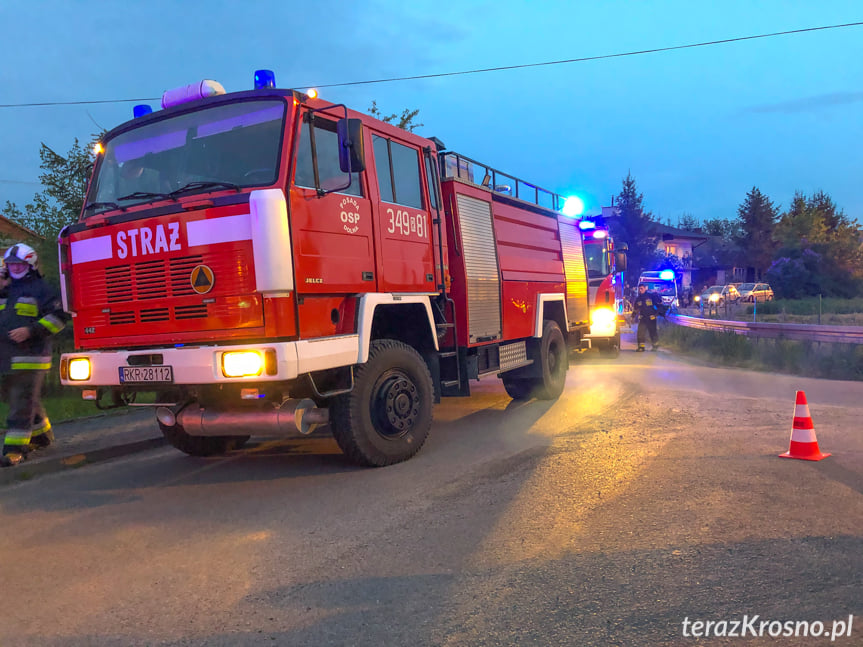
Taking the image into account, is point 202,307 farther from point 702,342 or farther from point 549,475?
point 702,342

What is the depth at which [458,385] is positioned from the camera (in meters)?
7.18

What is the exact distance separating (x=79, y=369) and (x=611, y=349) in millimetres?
13150

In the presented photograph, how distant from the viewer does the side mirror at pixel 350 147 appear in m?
5.29

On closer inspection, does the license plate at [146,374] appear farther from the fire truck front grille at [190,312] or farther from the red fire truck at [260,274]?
the fire truck front grille at [190,312]

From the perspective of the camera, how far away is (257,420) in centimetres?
538

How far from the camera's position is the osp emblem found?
5027mm

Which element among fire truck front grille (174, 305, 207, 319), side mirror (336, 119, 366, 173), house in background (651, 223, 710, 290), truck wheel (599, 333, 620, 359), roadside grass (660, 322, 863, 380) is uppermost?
house in background (651, 223, 710, 290)

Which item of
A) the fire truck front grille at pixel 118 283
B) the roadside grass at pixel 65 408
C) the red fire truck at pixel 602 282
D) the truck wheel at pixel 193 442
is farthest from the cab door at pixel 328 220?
the red fire truck at pixel 602 282

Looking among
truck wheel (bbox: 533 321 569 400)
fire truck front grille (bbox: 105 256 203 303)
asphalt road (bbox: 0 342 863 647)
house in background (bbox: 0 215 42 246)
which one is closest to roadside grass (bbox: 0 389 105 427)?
asphalt road (bbox: 0 342 863 647)

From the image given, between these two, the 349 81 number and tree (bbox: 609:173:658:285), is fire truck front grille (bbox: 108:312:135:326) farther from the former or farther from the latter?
tree (bbox: 609:173:658:285)

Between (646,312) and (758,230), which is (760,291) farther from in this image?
(646,312)

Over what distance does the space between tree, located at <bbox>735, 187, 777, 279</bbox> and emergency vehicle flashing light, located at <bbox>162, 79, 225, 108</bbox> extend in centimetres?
7701

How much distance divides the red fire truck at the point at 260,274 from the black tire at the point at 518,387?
300 cm

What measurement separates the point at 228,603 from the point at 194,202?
9.59 feet
